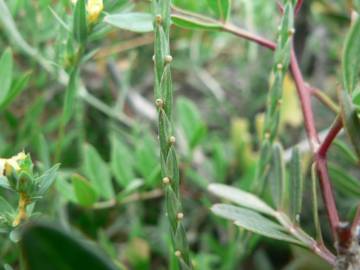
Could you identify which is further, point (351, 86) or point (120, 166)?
point (120, 166)

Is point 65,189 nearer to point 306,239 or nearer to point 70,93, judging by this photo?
point 70,93

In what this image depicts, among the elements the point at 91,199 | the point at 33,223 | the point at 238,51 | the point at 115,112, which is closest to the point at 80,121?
the point at 115,112

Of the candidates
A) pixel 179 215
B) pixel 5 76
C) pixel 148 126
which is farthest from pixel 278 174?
pixel 148 126

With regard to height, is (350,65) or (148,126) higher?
(350,65)

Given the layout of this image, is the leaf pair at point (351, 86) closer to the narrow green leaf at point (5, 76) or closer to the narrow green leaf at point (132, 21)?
the narrow green leaf at point (132, 21)

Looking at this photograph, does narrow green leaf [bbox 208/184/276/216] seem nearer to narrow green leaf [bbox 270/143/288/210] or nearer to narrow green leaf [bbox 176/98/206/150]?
narrow green leaf [bbox 270/143/288/210]

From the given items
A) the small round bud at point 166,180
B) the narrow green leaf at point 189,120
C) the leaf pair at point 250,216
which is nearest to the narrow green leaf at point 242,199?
the leaf pair at point 250,216

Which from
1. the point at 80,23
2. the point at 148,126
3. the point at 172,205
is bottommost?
the point at 148,126
